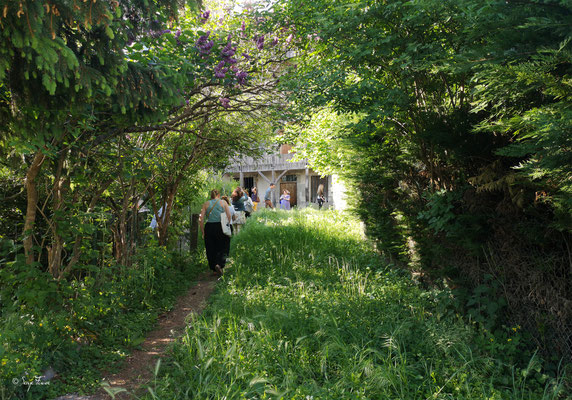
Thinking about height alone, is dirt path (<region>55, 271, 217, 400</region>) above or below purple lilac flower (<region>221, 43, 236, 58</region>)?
below

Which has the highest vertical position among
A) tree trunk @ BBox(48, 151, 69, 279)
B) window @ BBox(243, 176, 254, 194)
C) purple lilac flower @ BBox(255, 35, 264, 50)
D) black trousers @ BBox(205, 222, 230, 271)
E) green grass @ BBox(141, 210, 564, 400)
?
purple lilac flower @ BBox(255, 35, 264, 50)

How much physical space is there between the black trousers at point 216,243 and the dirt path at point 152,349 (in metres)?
0.88

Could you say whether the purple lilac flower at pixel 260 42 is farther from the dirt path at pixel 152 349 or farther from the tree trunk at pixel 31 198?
the dirt path at pixel 152 349

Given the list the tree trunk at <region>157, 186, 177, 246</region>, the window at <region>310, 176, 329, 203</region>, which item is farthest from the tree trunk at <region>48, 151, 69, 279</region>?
the window at <region>310, 176, 329, 203</region>

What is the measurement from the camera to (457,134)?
3.82 meters

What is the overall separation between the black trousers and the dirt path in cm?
88

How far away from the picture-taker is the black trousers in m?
7.59

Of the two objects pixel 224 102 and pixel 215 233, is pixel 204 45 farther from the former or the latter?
pixel 215 233

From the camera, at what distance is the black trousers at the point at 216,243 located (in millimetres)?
7590

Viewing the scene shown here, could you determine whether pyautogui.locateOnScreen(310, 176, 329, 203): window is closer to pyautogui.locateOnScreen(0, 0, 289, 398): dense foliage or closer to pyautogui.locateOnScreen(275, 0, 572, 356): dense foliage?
pyautogui.locateOnScreen(0, 0, 289, 398): dense foliage

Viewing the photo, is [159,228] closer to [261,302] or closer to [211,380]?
[261,302]

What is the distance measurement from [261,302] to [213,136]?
13.7ft

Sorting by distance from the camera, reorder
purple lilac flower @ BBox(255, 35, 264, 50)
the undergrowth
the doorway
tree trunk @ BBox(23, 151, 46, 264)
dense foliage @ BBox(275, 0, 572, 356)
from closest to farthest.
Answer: dense foliage @ BBox(275, 0, 572, 356) < the undergrowth < tree trunk @ BBox(23, 151, 46, 264) < purple lilac flower @ BBox(255, 35, 264, 50) < the doorway

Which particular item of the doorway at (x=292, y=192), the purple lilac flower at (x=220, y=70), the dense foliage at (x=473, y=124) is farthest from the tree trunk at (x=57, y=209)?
the doorway at (x=292, y=192)
